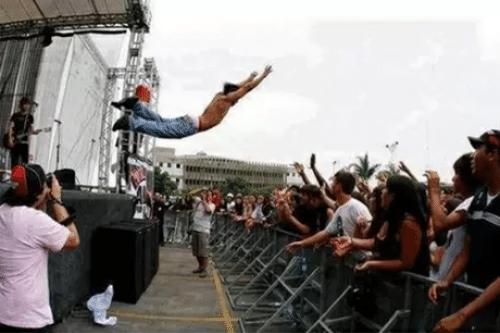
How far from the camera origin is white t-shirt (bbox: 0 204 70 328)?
299 centimetres

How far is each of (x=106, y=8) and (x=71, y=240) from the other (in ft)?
44.6

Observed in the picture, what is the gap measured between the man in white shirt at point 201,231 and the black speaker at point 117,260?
353 cm

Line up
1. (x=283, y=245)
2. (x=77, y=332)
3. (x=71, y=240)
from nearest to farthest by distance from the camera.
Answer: (x=71, y=240) → (x=77, y=332) → (x=283, y=245)

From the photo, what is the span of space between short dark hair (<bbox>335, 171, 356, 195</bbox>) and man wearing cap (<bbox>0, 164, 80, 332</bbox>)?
10.3ft

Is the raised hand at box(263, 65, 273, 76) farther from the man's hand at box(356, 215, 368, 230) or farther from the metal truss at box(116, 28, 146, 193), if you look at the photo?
the metal truss at box(116, 28, 146, 193)

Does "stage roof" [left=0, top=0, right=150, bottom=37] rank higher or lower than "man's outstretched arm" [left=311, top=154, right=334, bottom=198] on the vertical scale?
higher

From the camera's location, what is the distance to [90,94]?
2369 cm

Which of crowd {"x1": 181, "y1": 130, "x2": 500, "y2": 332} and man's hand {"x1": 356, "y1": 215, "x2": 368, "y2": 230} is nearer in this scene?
crowd {"x1": 181, "y1": 130, "x2": 500, "y2": 332}

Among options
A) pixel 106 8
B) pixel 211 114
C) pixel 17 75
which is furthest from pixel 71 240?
pixel 17 75

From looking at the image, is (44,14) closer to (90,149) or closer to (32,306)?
(90,149)

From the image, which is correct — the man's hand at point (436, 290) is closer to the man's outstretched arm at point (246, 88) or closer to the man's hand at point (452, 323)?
the man's hand at point (452, 323)

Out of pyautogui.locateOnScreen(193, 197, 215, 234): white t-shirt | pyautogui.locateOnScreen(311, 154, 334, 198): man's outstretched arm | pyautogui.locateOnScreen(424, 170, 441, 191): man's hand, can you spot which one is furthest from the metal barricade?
pyautogui.locateOnScreen(193, 197, 215, 234): white t-shirt

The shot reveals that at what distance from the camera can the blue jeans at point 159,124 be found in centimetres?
557

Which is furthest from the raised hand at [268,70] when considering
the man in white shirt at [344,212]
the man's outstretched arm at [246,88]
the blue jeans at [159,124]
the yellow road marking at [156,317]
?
the yellow road marking at [156,317]
